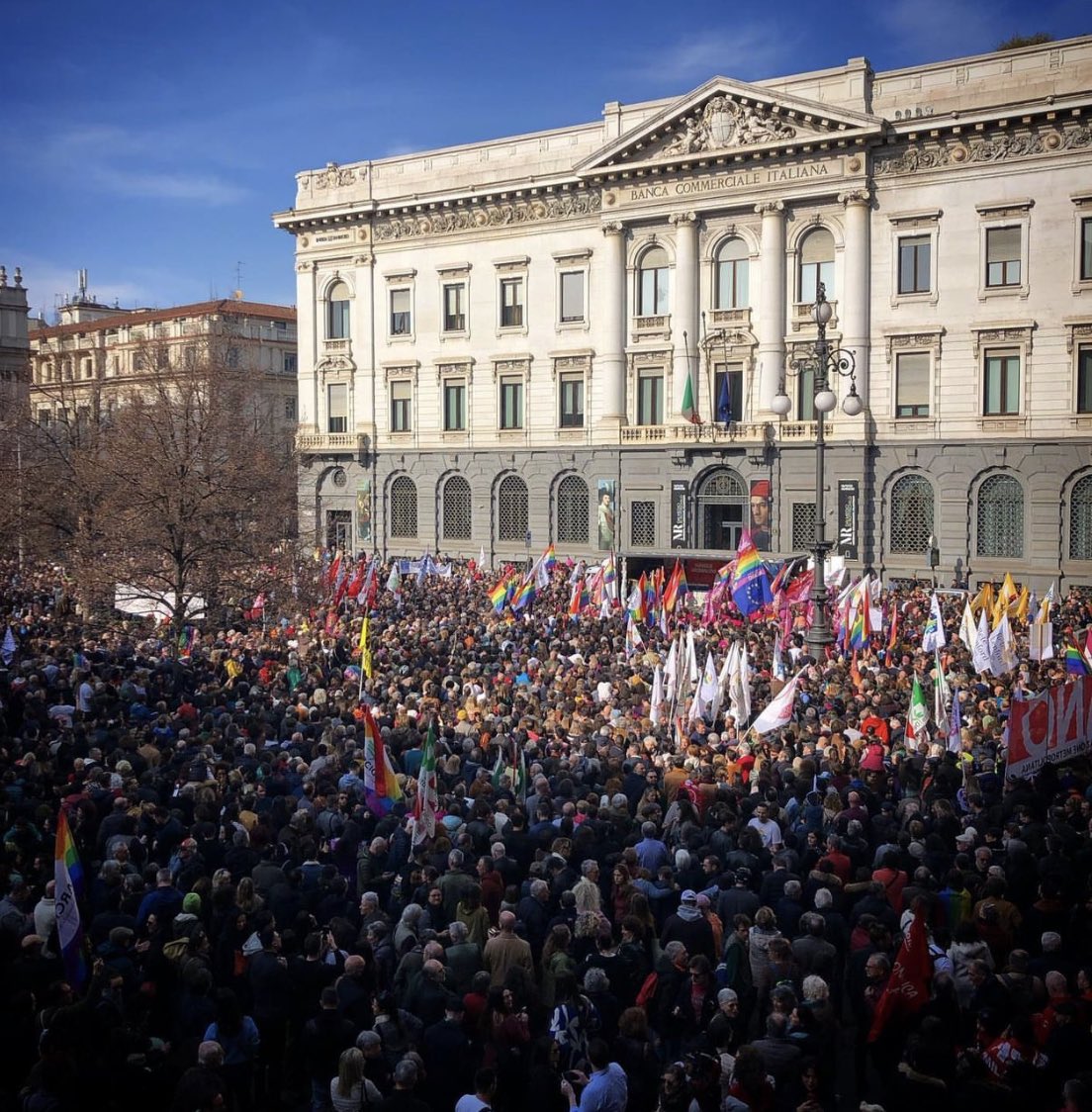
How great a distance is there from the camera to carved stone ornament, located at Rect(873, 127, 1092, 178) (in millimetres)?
35344

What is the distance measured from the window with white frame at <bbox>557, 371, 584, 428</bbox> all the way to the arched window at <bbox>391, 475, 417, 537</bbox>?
24.9ft

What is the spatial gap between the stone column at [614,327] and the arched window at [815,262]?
6835 mm

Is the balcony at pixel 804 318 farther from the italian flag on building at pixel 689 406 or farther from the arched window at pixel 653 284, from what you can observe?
the arched window at pixel 653 284

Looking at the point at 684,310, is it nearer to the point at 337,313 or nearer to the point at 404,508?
the point at 404,508

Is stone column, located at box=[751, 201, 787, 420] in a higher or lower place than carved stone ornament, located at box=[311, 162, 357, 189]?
lower

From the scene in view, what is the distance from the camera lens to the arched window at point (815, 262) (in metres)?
39.6

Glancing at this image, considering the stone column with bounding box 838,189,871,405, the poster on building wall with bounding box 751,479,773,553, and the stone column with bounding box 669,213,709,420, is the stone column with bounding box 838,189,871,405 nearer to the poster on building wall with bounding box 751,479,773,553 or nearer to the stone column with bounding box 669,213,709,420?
the poster on building wall with bounding box 751,479,773,553

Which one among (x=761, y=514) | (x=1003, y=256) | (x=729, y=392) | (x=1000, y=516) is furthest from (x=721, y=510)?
(x=1003, y=256)

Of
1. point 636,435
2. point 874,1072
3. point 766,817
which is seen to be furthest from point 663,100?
point 874,1072

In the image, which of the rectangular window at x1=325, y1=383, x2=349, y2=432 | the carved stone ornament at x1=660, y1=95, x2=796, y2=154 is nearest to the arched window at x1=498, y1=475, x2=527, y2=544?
the rectangular window at x1=325, y1=383, x2=349, y2=432

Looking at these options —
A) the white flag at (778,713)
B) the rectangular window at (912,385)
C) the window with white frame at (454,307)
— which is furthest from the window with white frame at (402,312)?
the white flag at (778,713)

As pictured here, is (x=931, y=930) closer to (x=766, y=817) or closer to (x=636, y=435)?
(x=766, y=817)

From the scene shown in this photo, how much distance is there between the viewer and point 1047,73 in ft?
116

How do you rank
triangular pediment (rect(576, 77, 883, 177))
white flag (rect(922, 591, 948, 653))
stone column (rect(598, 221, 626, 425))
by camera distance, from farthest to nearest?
stone column (rect(598, 221, 626, 425))
triangular pediment (rect(576, 77, 883, 177))
white flag (rect(922, 591, 948, 653))
